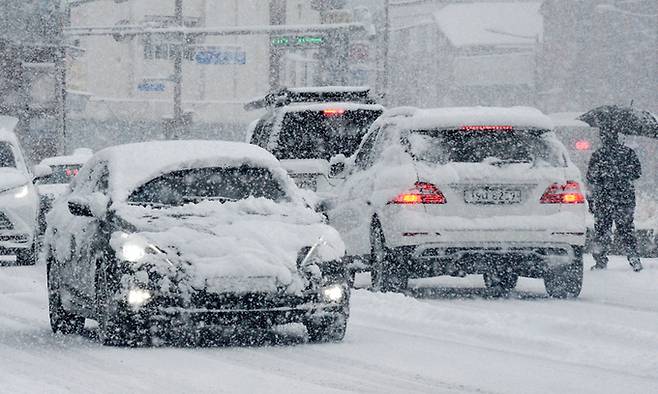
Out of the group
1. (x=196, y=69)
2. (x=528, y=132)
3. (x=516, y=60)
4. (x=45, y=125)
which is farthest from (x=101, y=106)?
(x=528, y=132)

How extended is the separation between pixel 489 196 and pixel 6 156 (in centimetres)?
964

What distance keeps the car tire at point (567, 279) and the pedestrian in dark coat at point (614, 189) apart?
140 inches

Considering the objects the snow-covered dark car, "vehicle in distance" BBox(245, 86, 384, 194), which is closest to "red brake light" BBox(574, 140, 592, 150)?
"vehicle in distance" BBox(245, 86, 384, 194)

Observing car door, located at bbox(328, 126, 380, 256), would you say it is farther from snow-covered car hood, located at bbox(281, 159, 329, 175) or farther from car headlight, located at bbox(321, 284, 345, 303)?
car headlight, located at bbox(321, 284, 345, 303)

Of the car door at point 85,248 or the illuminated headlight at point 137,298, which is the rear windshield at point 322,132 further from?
the illuminated headlight at point 137,298

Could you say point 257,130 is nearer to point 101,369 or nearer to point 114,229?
point 114,229

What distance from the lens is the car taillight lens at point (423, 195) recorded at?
45.9 ft

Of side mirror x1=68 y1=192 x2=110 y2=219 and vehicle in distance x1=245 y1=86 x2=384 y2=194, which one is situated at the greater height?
side mirror x1=68 y1=192 x2=110 y2=219

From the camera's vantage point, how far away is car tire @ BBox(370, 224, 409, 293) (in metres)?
14.3

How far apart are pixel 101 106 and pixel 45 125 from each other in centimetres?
3812

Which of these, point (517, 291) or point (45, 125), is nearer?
point (517, 291)

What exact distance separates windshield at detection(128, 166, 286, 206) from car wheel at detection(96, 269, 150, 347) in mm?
846

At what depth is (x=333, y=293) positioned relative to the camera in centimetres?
1087

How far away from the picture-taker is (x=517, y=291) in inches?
618
